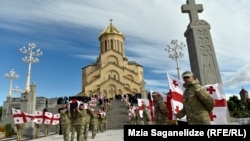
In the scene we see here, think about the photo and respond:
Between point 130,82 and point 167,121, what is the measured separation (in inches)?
2065

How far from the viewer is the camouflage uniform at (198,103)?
12.5ft

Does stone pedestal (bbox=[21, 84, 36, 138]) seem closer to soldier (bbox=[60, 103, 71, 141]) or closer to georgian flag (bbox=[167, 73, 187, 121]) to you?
soldier (bbox=[60, 103, 71, 141])

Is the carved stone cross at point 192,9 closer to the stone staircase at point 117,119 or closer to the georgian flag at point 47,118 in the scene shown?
the georgian flag at point 47,118

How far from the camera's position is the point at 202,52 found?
7.69 metres

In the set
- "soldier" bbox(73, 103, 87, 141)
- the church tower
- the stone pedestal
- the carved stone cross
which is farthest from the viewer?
the church tower

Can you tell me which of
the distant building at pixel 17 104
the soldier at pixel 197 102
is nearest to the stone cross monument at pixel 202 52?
the soldier at pixel 197 102

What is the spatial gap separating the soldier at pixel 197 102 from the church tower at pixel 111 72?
48.3 m

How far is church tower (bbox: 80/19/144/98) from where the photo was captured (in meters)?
54.4

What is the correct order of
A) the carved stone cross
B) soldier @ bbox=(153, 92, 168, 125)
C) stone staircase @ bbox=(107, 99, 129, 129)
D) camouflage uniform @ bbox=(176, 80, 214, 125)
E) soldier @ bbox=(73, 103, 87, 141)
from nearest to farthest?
camouflage uniform @ bbox=(176, 80, 214, 125) < soldier @ bbox=(153, 92, 168, 125) < soldier @ bbox=(73, 103, 87, 141) < the carved stone cross < stone staircase @ bbox=(107, 99, 129, 129)

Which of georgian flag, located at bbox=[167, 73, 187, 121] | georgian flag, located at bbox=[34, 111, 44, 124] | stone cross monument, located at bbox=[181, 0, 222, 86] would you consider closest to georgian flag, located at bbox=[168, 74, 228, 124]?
georgian flag, located at bbox=[167, 73, 187, 121]

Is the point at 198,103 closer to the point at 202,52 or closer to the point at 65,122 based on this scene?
the point at 202,52

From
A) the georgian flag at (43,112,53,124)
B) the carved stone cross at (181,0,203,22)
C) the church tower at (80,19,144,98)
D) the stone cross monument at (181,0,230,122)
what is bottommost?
the georgian flag at (43,112,53,124)

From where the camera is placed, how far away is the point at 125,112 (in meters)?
26.3

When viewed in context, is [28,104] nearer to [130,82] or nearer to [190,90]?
[190,90]
